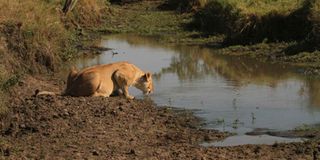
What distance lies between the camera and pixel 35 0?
21875 mm

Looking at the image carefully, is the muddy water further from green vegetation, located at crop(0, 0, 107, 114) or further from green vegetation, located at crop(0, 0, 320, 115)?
green vegetation, located at crop(0, 0, 107, 114)

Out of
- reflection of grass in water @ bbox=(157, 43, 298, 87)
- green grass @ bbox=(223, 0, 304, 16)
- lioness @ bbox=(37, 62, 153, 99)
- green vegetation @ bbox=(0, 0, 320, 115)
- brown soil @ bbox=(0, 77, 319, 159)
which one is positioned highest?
green grass @ bbox=(223, 0, 304, 16)

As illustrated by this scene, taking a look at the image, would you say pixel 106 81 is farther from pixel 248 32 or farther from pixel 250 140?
pixel 248 32

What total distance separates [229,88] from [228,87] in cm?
14

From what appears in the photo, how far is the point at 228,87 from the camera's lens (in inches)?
633

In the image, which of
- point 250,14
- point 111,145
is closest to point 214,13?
point 250,14

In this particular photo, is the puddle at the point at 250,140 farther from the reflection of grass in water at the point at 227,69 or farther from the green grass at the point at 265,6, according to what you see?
the green grass at the point at 265,6

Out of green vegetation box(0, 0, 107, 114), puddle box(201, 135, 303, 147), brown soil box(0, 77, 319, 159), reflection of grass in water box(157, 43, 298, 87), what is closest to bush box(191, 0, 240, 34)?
reflection of grass in water box(157, 43, 298, 87)

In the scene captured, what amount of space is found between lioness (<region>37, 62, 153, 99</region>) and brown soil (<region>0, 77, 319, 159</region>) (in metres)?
0.31

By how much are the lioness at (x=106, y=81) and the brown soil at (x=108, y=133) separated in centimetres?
31

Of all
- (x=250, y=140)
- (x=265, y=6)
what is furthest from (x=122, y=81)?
(x=265, y=6)

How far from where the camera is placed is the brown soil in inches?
386

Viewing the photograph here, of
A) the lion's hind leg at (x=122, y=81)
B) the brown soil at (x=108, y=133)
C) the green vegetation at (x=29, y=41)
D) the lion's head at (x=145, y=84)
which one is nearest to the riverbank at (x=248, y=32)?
the lion's head at (x=145, y=84)

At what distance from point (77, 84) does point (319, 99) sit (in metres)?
4.80
